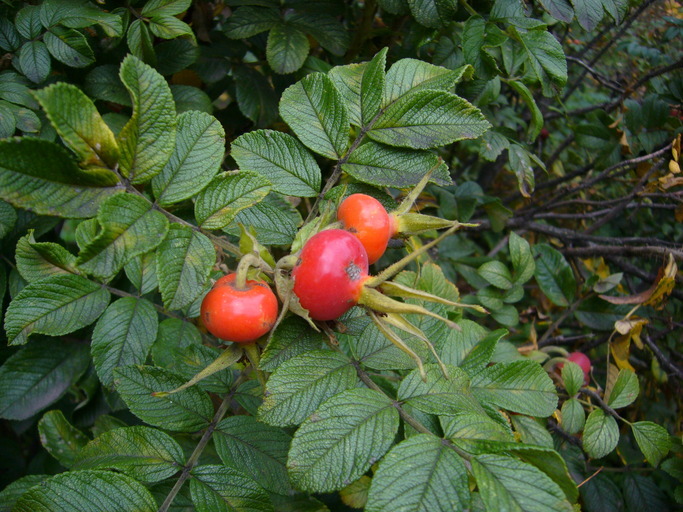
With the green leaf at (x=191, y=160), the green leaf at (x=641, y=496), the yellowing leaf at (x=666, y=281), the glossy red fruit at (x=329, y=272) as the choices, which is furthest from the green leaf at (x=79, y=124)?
the green leaf at (x=641, y=496)

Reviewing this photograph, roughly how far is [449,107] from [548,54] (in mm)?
564

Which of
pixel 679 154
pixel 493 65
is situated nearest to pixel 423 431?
pixel 493 65

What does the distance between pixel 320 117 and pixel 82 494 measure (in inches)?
39.7

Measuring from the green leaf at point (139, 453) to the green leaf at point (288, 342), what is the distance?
33cm

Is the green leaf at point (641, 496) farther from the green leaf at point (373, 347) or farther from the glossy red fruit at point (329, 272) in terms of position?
the glossy red fruit at point (329, 272)

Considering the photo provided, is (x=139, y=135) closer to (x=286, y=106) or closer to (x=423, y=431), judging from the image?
(x=286, y=106)

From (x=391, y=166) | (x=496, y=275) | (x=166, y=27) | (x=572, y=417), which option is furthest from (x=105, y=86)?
(x=572, y=417)

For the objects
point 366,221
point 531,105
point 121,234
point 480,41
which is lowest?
point 121,234

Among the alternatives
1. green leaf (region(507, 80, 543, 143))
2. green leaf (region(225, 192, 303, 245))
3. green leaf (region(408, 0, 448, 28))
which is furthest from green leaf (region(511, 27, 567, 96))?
green leaf (region(225, 192, 303, 245))

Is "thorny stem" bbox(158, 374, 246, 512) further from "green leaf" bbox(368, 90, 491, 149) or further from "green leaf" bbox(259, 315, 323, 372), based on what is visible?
"green leaf" bbox(368, 90, 491, 149)

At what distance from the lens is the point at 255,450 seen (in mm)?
1218

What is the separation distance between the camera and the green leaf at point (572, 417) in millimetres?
1671

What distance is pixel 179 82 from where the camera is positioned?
2000 mm

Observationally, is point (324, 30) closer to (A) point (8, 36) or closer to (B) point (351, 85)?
(B) point (351, 85)
